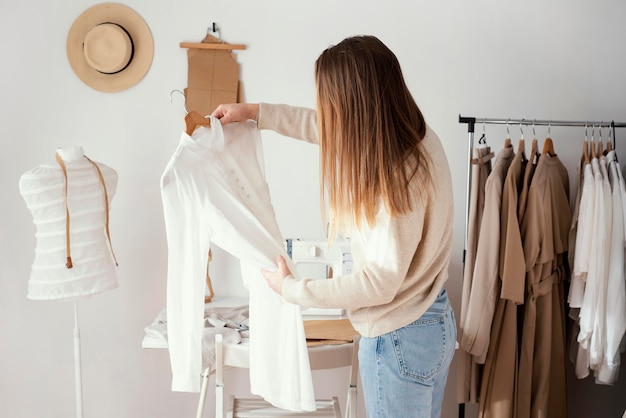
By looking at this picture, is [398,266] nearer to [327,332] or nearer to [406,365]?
[406,365]

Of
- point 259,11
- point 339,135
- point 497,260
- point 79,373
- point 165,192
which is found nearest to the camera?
point 339,135

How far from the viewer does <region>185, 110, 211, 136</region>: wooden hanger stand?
5.76 feet

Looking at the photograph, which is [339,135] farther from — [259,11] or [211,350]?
[259,11]

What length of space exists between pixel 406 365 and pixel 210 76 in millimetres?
1728

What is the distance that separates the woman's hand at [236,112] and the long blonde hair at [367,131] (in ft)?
1.17

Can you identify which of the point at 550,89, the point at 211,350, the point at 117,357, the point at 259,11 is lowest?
the point at 117,357

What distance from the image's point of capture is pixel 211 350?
93.4 inches

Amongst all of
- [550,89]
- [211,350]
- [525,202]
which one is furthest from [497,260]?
[211,350]

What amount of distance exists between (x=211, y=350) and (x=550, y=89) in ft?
5.50

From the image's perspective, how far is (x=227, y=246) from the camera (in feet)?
5.92

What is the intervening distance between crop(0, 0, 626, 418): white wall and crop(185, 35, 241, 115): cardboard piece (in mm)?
50

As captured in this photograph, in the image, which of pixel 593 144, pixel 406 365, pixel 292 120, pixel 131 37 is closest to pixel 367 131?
pixel 292 120

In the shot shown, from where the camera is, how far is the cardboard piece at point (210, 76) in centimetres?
290

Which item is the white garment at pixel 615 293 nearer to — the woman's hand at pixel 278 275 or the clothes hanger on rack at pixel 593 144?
the clothes hanger on rack at pixel 593 144
